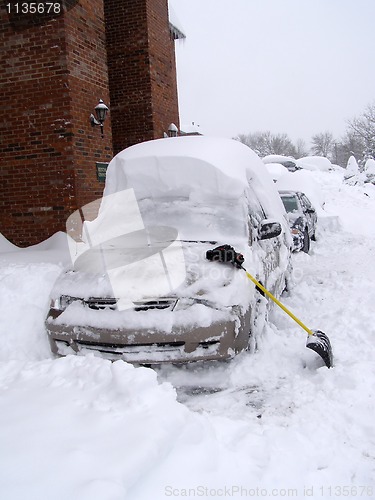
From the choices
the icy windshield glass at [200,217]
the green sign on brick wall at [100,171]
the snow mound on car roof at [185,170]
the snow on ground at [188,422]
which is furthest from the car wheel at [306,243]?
the icy windshield glass at [200,217]

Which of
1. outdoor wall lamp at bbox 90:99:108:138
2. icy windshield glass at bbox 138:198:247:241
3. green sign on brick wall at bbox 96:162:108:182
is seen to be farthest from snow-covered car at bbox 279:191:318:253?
icy windshield glass at bbox 138:198:247:241

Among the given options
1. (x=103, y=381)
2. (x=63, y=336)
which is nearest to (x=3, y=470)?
(x=103, y=381)

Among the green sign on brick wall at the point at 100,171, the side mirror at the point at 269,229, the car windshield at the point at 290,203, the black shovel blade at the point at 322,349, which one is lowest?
the black shovel blade at the point at 322,349

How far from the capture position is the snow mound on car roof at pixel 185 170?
15.3 ft

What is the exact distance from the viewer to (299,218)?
10297mm

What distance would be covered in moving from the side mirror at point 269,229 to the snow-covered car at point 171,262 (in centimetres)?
1

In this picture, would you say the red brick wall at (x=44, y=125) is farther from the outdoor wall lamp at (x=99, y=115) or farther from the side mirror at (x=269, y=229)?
the side mirror at (x=269, y=229)

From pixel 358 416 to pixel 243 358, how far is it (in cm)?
115

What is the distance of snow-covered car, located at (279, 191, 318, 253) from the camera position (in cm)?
970

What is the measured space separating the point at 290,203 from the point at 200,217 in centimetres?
707

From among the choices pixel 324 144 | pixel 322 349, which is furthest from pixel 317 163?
pixel 324 144

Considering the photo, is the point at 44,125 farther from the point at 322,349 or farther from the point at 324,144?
the point at 324,144

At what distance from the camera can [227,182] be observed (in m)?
4.65

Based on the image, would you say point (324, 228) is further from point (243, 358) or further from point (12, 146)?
point (243, 358)
